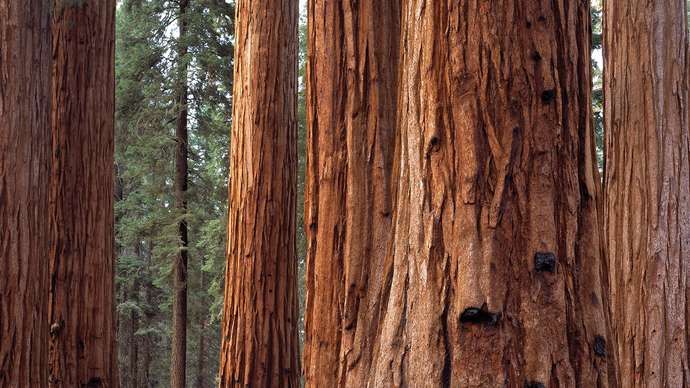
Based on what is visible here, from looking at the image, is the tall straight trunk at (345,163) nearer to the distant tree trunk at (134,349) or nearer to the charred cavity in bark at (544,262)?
the charred cavity in bark at (544,262)

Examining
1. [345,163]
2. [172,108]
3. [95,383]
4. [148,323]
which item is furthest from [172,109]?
[345,163]

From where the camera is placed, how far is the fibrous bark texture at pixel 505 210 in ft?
7.80

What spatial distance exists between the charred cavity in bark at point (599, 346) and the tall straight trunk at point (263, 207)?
427 cm

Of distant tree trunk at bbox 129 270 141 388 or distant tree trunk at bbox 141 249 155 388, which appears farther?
distant tree trunk at bbox 129 270 141 388

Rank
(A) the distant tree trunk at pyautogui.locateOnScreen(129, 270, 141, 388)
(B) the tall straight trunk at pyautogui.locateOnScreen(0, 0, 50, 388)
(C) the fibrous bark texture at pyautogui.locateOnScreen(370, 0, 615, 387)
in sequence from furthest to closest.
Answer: (A) the distant tree trunk at pyautogui.locateOnScreen(129, 270, 141, 388) < (B) the tall straight trunk at pyautogui.locateOnScreen(0, 0, 50, 388) < (C) the fibrous bark texture at pyautogui.locateOnScreen(370, 0, 615, 387)

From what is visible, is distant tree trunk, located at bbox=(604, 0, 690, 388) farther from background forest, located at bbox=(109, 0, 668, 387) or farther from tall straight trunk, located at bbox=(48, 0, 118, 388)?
background forest, located at bbox=(109, 0, 668, 387)

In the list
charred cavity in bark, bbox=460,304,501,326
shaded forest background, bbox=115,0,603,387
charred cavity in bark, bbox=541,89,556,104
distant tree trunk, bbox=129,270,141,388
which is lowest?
distant tree trunk, bbox=129,270,141,388

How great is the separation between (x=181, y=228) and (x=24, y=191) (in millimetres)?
11367

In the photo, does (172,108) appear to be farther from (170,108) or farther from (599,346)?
(599,346)

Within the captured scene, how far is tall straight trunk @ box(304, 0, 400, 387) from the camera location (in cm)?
355

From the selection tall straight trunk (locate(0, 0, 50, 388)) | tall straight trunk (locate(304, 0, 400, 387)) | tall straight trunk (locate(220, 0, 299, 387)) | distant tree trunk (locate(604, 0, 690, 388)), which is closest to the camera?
tall straight trunk (locate(304, 0, 400, 387))

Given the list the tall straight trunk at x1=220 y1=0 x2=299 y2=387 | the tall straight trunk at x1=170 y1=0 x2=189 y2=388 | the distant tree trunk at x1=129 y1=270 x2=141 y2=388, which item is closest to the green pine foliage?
the tall straight trunk at x1=170 y1=0 x2=189 y2=388

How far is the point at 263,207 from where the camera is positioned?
6.52 m

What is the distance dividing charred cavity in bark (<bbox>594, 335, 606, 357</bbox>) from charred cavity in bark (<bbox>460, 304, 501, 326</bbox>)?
12.9 inches
